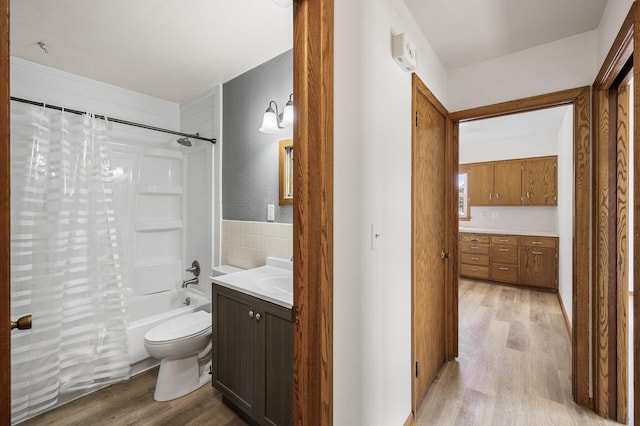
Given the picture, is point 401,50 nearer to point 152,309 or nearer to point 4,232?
point 4,232

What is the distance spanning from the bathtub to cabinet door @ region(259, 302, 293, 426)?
1.29m

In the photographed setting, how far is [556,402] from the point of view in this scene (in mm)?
1914

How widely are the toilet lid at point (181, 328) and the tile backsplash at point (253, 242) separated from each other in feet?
1.71

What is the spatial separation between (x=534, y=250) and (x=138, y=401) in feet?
16.6

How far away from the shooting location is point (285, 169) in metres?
2.24

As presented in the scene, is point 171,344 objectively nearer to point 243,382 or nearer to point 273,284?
point 243,382

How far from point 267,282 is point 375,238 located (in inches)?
36.0

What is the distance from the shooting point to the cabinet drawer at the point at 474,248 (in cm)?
473

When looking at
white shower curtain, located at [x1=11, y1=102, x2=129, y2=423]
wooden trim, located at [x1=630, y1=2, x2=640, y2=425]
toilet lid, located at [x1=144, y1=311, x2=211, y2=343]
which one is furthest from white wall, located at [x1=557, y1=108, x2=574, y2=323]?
white shower curtain, located at [x1=11, y1=102, x2=129, y2=423]

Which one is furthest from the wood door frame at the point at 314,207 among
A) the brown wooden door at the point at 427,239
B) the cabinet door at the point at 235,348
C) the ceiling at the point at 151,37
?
the ceiling at the point at 151,37

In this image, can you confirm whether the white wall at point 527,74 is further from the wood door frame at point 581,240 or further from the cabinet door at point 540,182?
the cabinet door at point 540,182

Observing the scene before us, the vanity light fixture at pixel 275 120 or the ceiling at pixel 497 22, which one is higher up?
the ceiling at pixel 497 22

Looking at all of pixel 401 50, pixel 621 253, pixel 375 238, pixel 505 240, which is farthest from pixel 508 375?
pixel 505 240

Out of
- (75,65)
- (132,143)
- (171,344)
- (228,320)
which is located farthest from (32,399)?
(75,65)
